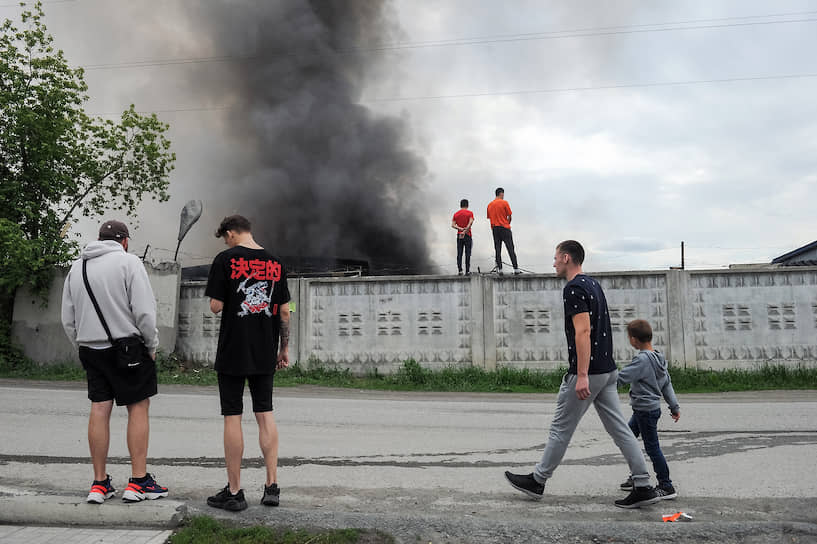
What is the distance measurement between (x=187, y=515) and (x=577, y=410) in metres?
2.46

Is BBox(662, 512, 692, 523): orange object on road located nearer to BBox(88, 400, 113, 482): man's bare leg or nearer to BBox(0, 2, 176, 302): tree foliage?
BBox(88, 400, 113, 482): man's bare leg

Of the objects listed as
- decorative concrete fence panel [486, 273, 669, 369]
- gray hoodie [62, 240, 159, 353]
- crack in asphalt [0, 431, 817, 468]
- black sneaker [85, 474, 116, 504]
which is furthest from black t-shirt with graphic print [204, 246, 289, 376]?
decorative concrete fence panel [486, 273, 669, 369]

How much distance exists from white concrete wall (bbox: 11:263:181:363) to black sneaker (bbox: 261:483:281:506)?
36.9 feet

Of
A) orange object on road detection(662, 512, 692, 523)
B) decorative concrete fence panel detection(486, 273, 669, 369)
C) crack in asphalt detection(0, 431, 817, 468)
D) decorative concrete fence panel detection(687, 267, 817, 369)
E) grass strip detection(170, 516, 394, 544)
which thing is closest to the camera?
grass strip detection(170, 516, 394, 544)

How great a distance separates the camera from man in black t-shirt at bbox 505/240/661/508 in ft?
13.6

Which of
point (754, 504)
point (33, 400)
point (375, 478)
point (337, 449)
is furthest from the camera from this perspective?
point (33, 400)

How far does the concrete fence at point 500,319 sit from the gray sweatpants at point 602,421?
369 inches

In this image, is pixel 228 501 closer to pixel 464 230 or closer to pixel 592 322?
pixel 592 322

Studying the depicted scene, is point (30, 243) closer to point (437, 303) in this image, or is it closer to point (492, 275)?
point (437, 303)

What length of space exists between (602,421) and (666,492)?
2.08 ft

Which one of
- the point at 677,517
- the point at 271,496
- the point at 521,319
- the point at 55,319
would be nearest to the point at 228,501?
the point at 271,496

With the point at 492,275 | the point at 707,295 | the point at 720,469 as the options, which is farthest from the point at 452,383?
the point at 720,469

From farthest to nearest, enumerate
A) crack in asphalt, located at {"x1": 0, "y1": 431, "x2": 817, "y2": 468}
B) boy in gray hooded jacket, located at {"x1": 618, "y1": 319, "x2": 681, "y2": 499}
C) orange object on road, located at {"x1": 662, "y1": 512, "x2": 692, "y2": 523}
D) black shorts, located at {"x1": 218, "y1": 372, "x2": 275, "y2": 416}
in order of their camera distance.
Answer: crack in asphalt, located at {"x1": 0, "y1": 431, "x2": 817, "y2": 468} → boy in gray hooded jacket, located at {"x1": 618, "y1": 319, "x2": 681, "y2": 499} → black shorts, located at {"x1": 218, "y1": 372, "x2": 275, "y2": 416} → orange object on road, located at {"x1": 662, "y1": 512, "x2": 692, "y2": 523}

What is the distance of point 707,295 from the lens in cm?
1332
